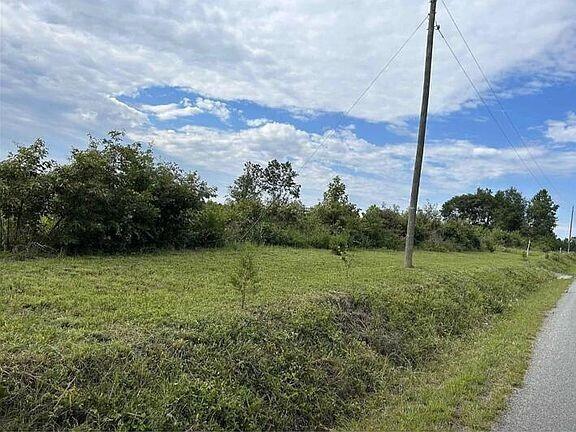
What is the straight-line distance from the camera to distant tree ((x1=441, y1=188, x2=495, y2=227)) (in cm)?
8275

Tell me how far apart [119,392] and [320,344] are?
107 inches

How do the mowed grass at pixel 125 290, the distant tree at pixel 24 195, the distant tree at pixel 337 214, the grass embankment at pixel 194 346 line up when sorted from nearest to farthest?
the grass embankment at pixel 194 346 < the mowed grass at pixel 125 290 < the distant tree at pixel 24 195 < the distant tree at pixel 337 214

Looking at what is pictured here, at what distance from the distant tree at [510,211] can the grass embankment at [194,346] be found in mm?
75169

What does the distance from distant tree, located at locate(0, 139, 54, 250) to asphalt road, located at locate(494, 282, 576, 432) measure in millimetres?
8769

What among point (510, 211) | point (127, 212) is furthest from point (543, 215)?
point (127, 212)

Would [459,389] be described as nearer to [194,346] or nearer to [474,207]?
[194,346]

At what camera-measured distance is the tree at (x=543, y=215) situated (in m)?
72.4

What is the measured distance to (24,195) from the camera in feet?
30.2

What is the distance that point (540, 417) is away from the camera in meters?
4.93

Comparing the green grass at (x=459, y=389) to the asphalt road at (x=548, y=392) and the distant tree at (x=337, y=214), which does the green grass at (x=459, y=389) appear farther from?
the distant tree at (x=337, y=214)

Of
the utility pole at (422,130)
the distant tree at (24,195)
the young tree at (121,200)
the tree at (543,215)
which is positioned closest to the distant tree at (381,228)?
the utility pole at (422,130)

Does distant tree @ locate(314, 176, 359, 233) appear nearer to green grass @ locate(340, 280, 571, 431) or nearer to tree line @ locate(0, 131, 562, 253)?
tree line @ locate(0, 131, 562, 253)

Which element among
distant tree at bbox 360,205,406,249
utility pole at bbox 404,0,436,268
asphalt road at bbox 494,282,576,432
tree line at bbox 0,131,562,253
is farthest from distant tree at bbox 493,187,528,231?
asphalt road at bbox 494,282,576,432

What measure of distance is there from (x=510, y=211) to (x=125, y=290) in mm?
82280
